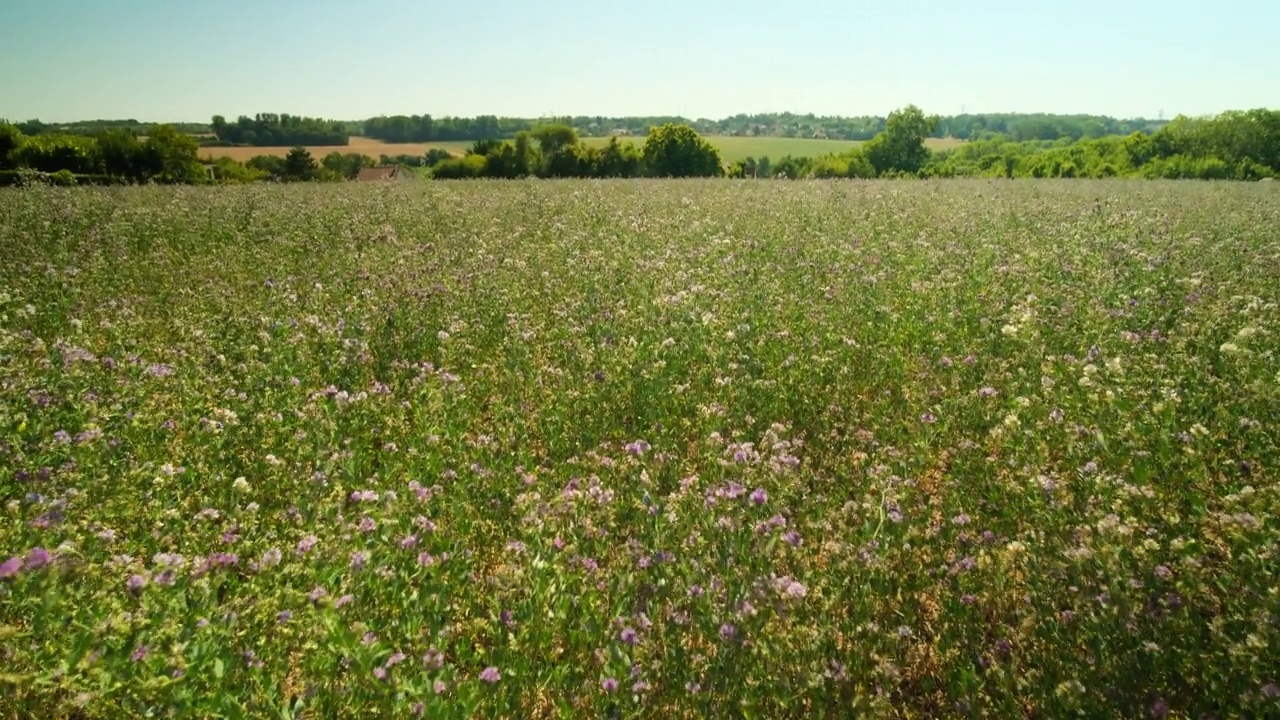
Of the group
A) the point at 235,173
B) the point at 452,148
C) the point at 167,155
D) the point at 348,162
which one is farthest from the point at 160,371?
the point at 452,148

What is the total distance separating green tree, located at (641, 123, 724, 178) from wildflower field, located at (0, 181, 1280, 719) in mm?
40924

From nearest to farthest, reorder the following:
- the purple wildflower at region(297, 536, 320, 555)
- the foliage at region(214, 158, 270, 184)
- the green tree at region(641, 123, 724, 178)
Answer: the purple wildflower at region(297, 536, 320, 555), the foliage at region(214, 158, 270, 184), the green tree at region(641, 123, 724, 178)

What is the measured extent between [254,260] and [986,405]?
29.7 feet

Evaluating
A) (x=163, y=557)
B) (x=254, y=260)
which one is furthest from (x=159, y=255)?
(x=163, y=557)

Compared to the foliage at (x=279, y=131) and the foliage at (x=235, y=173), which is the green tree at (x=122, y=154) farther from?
the foliage at (x=279, y=131)

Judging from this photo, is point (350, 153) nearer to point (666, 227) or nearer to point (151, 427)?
point (666, 227)

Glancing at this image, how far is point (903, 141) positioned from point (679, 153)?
28.5 metres

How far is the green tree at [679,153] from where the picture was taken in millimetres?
47125

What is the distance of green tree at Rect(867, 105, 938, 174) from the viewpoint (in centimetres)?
6444

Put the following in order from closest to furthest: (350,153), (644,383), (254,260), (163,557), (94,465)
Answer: (163,557)
(94,465)
(644,383)
(254,260)
(350,153)

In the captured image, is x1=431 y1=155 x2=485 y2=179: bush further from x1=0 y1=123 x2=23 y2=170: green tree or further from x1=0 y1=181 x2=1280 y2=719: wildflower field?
x1=0 y1=181 x2=1280 y2=719: wildflower field

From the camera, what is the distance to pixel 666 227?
1117 centimetres

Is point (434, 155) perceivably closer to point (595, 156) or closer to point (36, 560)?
point (595, 156)

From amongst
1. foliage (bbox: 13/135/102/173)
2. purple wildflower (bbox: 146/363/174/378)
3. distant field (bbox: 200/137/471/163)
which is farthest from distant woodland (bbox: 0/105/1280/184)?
purple wildflower (bbox: 146/363/174/378)
